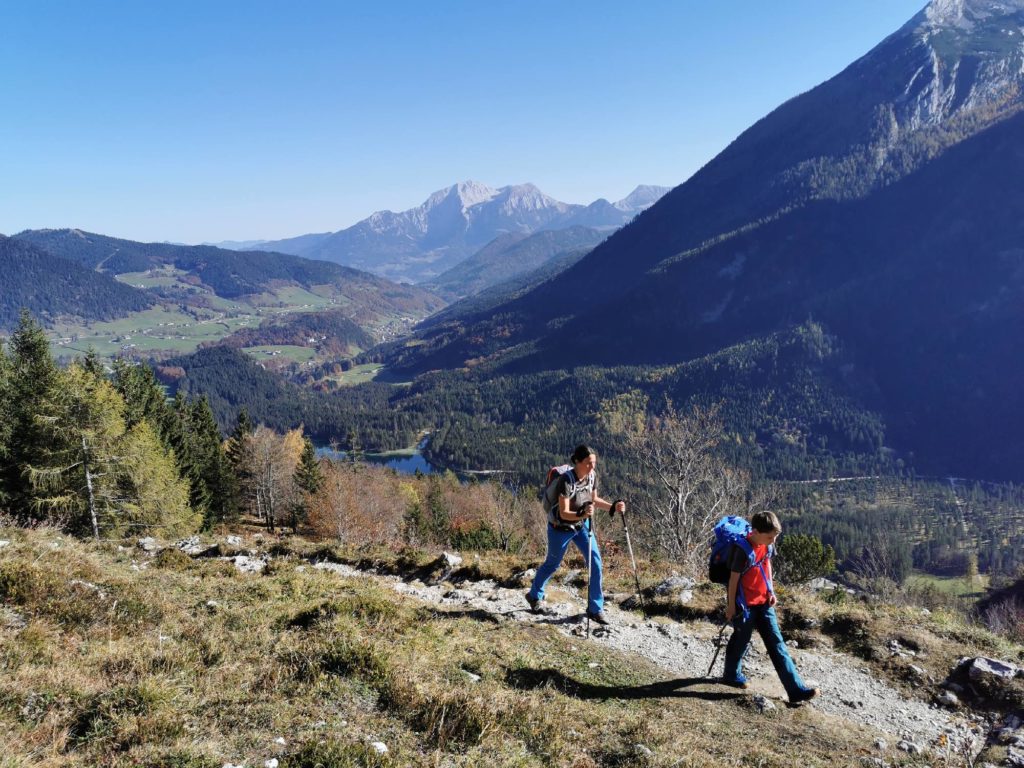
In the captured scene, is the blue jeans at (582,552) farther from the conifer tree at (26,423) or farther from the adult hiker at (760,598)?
the conifer tree at (26,423)

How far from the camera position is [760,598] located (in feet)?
24.1

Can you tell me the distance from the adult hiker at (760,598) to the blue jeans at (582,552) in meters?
2.70

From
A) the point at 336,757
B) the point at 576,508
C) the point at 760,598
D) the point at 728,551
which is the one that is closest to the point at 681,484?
the point at 576,508

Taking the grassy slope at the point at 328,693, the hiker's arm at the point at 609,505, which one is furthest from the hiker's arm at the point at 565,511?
the grassy slope at the point at 328,693

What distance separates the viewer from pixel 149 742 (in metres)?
4.80

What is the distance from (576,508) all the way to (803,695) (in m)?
4.17

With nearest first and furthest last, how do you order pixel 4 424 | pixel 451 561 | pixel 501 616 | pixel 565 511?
pixel 565 511
pixel 501 616
pixel 451 561
pixel 4 424

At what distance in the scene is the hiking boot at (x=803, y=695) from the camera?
284 inches

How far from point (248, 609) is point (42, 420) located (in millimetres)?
18593

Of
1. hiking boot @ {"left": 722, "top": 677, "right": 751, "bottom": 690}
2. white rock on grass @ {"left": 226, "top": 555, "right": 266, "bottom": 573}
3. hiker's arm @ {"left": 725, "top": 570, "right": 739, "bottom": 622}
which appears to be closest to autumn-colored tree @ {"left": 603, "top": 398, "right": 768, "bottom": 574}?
hiking boot @ {"left": 722, "top": 677, "right": 751, "bottom": 690}

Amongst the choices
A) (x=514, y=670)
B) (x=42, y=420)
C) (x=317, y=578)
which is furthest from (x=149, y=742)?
(x=42, y=420)

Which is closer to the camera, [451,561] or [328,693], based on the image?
[328,693]

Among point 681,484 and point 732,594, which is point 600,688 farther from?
point 681,484

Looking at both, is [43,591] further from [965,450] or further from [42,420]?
[965,450]
